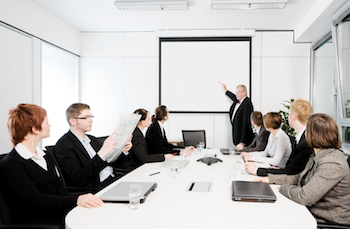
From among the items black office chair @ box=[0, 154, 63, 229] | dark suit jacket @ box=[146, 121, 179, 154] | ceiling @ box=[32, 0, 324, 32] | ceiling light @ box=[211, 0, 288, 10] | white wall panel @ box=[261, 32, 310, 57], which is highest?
ceiling @ box=[32, 0, 324, 32]

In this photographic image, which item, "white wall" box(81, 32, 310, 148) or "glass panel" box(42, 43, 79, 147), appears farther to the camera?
"white wall" box(81, 32, 310, 148)

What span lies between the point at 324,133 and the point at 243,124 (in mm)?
3526

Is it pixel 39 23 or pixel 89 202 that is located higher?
pixel 39 23

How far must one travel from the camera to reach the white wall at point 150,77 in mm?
5633

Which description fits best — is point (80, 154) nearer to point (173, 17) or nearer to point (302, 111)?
point (302, 111)

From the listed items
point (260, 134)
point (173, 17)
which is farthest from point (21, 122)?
point (173, 17)

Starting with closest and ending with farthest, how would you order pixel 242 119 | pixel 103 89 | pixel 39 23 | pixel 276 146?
pixel 276 146, pixel 39 23, pixel 242 119, pixel 103 89

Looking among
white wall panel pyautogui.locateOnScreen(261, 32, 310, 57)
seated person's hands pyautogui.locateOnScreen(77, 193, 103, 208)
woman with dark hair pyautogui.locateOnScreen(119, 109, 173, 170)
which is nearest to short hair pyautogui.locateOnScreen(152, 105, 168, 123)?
woman with dark hair pyautogui.locateOnScreen(119, 109, 173, 170)

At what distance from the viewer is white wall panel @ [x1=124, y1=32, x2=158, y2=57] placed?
5.84 meters

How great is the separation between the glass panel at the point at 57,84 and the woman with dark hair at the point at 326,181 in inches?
175

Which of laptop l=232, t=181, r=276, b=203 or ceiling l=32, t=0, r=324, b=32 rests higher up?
ceiling l=32, t=0, r=324, b=32

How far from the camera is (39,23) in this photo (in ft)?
14.8

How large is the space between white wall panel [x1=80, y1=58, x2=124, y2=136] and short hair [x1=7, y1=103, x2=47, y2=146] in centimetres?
426

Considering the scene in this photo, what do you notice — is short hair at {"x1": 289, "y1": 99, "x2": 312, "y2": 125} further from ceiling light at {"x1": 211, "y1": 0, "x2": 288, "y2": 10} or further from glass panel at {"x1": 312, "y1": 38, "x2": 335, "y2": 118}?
glass panel at {"x1": 312, "y1": 38, "x2": 335, "y2": 118}
